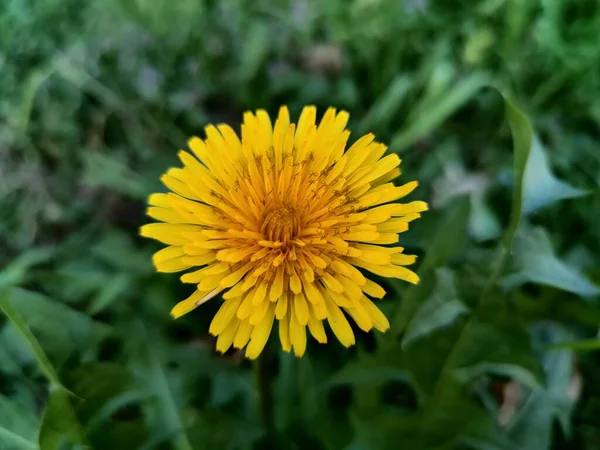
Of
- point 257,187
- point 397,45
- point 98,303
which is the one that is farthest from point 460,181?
point 98,303

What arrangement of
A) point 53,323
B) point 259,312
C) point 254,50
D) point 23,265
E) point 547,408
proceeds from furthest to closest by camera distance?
point 254,50 → point 23,265 → point 547,408 → point 53,323 → point 259,312

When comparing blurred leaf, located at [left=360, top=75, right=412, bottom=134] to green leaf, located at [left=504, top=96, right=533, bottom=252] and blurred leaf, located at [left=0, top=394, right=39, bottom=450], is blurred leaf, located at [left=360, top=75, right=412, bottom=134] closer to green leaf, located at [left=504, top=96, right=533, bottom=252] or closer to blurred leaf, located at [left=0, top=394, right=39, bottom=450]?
green leaf, located at [left=504, top=96, right=533, bottom=252]

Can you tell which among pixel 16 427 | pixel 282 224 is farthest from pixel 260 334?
pixel 16 427

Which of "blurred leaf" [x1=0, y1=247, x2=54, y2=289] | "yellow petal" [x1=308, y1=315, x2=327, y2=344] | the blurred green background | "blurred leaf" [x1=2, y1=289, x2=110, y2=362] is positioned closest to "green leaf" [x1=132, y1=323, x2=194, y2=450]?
the blurred green background

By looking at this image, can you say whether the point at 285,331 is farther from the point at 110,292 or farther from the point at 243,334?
the point at 110,292

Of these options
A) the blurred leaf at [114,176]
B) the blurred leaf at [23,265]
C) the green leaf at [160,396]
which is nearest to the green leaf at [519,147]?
the green leaf at [160,396]

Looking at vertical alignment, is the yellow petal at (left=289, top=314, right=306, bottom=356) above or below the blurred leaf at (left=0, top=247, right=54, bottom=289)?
below

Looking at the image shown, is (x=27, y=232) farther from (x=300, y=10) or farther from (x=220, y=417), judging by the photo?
(x=300, y=10)
